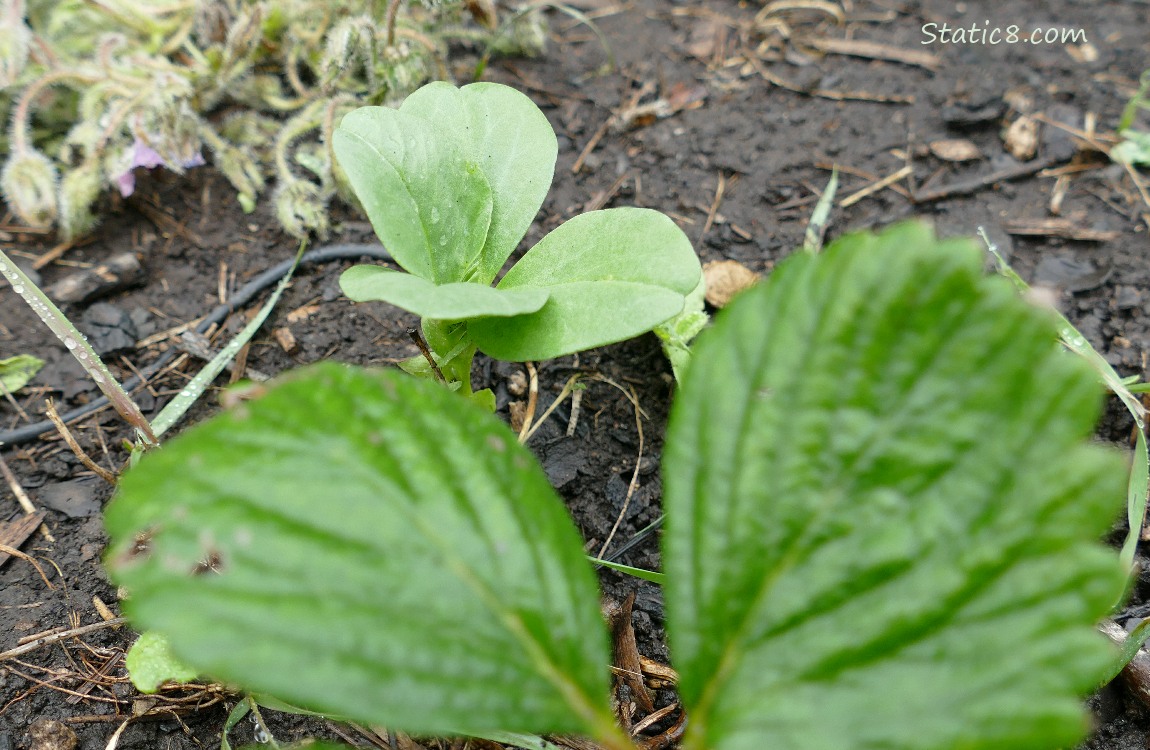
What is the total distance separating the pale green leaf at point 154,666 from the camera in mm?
1230

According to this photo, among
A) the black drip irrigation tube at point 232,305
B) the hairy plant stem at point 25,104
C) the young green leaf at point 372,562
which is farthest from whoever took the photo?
the hairy plant stem at point 25,104

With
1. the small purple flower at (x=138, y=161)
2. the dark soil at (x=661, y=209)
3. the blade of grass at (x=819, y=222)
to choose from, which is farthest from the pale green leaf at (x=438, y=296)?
the small purple flower at (x=138, y=161)

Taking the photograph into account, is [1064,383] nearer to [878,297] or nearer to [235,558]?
[878,297]

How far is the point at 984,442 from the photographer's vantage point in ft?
2.58

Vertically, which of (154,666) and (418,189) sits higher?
(418,189)

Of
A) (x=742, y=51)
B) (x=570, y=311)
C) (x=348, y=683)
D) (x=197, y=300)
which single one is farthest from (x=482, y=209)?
(x=742, y=51)

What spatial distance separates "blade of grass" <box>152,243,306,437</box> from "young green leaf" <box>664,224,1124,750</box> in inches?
47.0

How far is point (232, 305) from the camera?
2074 mm

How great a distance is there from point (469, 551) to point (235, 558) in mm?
224

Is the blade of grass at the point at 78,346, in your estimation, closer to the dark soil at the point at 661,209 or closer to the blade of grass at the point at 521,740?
the dark soil at the point at 661,209

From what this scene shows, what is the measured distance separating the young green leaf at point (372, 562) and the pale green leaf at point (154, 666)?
1.67 feet

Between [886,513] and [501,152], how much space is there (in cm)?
96

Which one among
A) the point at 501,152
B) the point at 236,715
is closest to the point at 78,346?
the point at 236,715

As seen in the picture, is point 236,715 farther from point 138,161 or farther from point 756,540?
point 138,161
